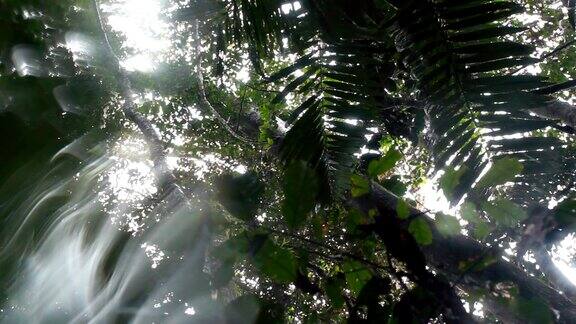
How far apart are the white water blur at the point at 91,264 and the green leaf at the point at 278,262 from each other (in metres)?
0.14

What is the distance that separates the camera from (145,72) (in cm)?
→ 722

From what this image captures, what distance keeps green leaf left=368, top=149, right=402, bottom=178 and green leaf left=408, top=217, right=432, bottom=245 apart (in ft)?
0.37

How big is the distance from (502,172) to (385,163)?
20 centimetres

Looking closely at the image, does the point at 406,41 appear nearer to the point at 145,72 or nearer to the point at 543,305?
the point at 543,305

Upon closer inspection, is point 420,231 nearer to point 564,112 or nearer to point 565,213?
point 565,213

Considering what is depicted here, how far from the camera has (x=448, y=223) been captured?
788 millimetres

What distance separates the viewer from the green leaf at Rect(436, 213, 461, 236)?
0.78 m

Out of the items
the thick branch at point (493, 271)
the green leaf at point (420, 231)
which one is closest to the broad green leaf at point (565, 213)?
the green leaf at point (420, 231)

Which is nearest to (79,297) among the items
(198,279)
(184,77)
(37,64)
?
(198,279)

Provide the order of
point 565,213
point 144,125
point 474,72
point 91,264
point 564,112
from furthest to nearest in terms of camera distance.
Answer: point 144,125
point 564,112
point 474,72
point 91,264
point 565,213

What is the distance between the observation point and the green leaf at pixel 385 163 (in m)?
0.78

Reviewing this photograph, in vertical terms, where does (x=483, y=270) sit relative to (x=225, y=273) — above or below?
below

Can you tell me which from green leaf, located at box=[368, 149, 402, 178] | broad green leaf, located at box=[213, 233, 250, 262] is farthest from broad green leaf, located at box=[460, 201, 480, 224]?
broad green leaf, located at box=[213, 233, 250, 262]

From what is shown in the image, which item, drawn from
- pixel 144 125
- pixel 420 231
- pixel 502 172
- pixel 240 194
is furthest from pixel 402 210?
pixel 144 125
